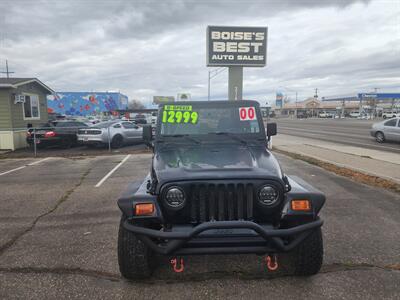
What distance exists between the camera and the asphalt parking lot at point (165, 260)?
3.07 meters

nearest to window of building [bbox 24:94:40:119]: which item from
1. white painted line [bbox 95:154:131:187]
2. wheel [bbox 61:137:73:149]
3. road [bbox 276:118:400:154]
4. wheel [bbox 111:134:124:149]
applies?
wheel [bbox 61:137:73:149]

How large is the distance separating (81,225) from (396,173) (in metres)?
8.22

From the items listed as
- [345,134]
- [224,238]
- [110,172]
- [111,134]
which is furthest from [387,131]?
[224,238]

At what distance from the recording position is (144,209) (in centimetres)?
288

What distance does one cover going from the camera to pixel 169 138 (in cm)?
433

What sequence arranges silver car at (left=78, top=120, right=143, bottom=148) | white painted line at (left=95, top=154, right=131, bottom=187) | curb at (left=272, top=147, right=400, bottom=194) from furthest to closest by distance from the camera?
silver car at (left=78, top=120, right=143, bottom=148)
white painted line at (left=95, top=154, right=131, bottom=187)
curb at (left=272, top=147, right=400, bottom=194)

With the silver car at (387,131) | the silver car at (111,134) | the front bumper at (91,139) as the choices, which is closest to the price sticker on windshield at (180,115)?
the silver car at (111,134)

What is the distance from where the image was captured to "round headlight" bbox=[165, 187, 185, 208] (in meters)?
2.92

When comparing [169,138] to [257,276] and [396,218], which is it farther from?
[396,218]

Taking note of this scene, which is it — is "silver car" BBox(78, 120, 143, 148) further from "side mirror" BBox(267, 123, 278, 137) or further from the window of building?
"side mirror" BBox(267, 123, 278, 137)

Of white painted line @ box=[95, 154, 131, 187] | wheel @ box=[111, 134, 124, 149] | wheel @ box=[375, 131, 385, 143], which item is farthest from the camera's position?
wheel @ box=[375, 131, 385, 143]

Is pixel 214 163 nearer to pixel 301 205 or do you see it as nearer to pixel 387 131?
pixel 301 205

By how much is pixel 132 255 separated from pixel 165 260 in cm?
64

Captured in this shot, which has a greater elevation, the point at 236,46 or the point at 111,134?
the point at 236,46
